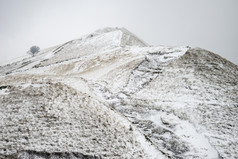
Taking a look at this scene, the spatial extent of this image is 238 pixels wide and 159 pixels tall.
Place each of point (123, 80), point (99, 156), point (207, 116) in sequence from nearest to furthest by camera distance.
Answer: point (99, 156)
point (207, 116)
point (123, 80)

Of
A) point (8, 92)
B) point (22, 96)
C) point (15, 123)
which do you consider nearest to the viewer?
point (15, 123)

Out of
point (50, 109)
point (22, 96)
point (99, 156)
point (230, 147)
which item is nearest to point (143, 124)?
point (99, 156)

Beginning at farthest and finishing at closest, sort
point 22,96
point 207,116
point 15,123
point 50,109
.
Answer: point 22,96
point 207,116
point 50,109
point 15,123

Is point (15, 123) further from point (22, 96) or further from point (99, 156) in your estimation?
point (99, 156)

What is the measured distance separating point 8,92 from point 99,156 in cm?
1329

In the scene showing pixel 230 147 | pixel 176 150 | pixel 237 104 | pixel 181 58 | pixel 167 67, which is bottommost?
pixel 176 150

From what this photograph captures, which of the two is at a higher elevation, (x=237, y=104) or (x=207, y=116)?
(x=237, y=104)

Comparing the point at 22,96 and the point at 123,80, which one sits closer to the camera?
the point at 22,96

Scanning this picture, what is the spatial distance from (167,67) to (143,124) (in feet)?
41.5

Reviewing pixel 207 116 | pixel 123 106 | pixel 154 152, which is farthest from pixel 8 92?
pixel 207 116

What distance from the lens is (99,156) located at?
9.34 meters

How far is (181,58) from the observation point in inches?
936

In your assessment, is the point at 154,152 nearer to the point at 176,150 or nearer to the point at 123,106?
the point at 176,150

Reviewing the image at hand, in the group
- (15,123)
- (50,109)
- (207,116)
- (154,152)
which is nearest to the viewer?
(154,152)
